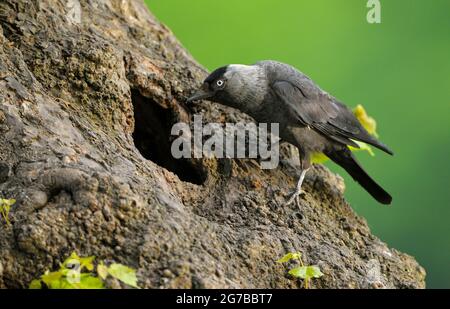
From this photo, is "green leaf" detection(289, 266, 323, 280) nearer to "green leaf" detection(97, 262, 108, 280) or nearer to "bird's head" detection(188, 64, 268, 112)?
"green leaf" detection(97, 262, 108, 280)

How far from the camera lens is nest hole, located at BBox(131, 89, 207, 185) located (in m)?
5.30

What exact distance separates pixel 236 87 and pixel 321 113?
0.72m

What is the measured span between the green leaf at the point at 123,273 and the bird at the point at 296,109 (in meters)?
2.42

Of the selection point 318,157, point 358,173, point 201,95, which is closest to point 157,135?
point 201,95

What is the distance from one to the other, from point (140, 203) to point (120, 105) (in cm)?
123

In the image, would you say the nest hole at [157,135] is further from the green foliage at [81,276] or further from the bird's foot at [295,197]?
the green foliage at [81,276]

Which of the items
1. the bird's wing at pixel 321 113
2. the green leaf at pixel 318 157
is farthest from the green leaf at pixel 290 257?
the bird's wing at pixel 321 113

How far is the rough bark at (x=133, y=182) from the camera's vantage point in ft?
12.0

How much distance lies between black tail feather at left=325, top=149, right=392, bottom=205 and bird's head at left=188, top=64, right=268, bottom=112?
0.81 metres

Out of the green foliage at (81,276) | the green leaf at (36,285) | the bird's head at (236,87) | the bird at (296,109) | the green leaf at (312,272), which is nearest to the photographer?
the green foliage at (81,276)

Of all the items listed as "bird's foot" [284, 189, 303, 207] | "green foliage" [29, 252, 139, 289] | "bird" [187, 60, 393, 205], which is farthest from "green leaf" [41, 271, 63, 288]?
"bird" [187, 60, 393, 205]

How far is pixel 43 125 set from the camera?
4.25 meters
